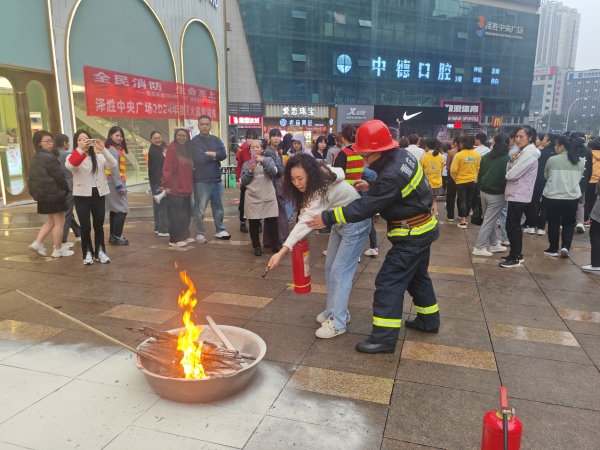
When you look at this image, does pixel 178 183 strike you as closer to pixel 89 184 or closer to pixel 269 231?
pixel 89 184

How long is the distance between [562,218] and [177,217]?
20.2 feet

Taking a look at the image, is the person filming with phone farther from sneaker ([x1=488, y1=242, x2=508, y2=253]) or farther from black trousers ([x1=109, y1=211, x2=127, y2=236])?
sneaker ([x1=488, y1=242, x2=508, y2=253])

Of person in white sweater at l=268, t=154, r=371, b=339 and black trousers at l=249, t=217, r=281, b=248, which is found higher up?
person in white sweater at l=268, t=154, r=371, b=339

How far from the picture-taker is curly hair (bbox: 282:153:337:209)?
3.69 metres

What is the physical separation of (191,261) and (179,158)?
1788 millimetres

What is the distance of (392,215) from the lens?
364cm

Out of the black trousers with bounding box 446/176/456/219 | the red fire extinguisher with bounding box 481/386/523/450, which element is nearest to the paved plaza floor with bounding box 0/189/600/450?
the red fire extinguisher with bounding box 481/386/523/450

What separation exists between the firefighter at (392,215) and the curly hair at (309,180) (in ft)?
0.78

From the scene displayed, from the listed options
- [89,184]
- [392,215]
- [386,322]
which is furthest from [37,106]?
[386,322]

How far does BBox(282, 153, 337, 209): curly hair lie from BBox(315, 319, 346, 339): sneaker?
109 centimetres

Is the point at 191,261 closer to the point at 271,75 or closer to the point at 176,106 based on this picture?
the point at 176,106

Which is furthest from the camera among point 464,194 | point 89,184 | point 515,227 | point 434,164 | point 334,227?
point 434,164

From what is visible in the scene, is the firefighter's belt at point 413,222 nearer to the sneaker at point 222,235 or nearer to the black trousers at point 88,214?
the black trousers at point 88,214

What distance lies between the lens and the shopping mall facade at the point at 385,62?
1708 inches
